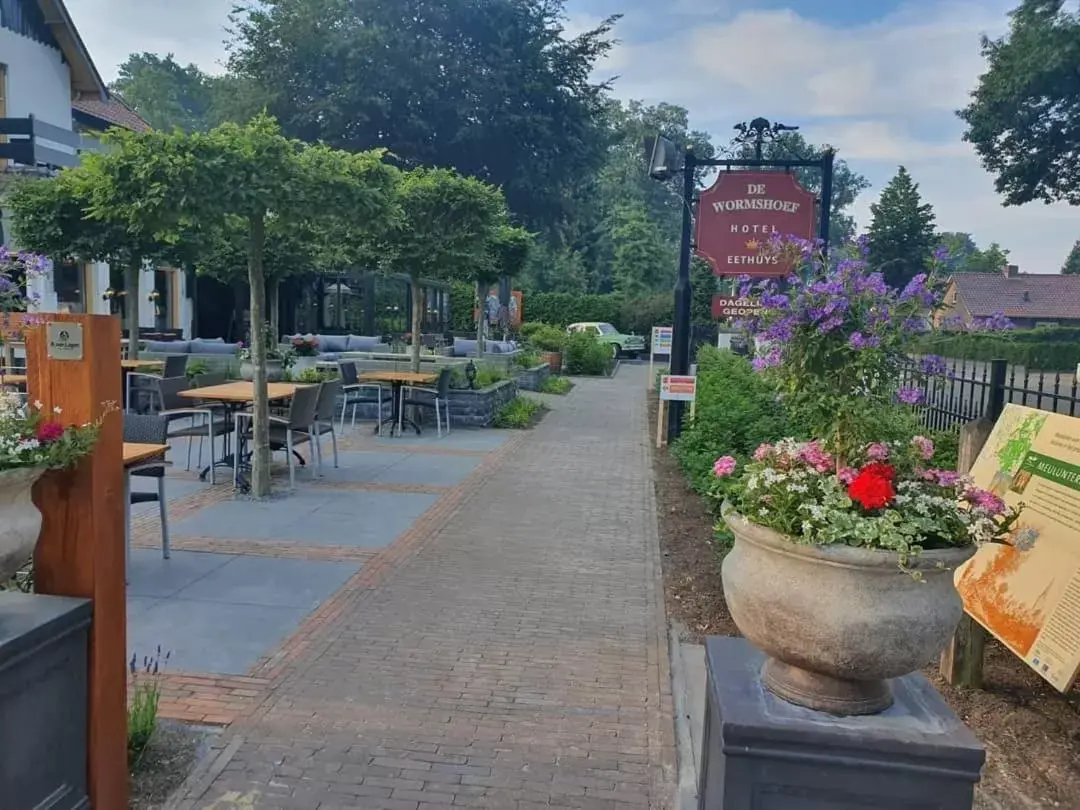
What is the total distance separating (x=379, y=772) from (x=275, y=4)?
28.8m

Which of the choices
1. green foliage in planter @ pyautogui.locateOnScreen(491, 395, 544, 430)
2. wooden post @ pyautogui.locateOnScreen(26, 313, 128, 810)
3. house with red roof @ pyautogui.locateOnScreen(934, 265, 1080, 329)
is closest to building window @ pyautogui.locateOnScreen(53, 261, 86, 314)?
green foliage in planter @ pyautogui.locateOnScreen(491, 395, 544, 430)

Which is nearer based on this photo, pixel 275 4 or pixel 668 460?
pixel 668 460

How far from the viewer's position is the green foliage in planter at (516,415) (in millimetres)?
12812

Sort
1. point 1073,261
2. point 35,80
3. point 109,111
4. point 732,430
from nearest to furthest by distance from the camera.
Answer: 1. point 732,430
2. point 35,80
3. point 109,111
4. point 1073,261

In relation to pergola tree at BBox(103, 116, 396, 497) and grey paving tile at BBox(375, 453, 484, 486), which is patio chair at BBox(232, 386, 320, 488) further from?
grey paving tile at BBox(375, 453, 484, 486)

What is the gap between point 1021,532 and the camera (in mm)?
3283

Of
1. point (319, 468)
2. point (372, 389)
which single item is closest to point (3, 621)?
point (319, 468)

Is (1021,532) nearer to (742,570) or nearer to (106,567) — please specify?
(742,570)

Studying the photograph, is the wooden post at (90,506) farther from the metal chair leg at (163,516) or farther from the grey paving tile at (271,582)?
the metal chair leg at (163,516)

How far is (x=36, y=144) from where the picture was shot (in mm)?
12398

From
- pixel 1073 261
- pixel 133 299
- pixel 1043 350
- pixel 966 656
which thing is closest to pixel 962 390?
pixel 966 656

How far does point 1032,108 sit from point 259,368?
97.2 ft

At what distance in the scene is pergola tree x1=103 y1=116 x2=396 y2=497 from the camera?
6.32 m

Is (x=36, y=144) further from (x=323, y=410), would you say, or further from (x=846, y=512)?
(x=846, y=512)
